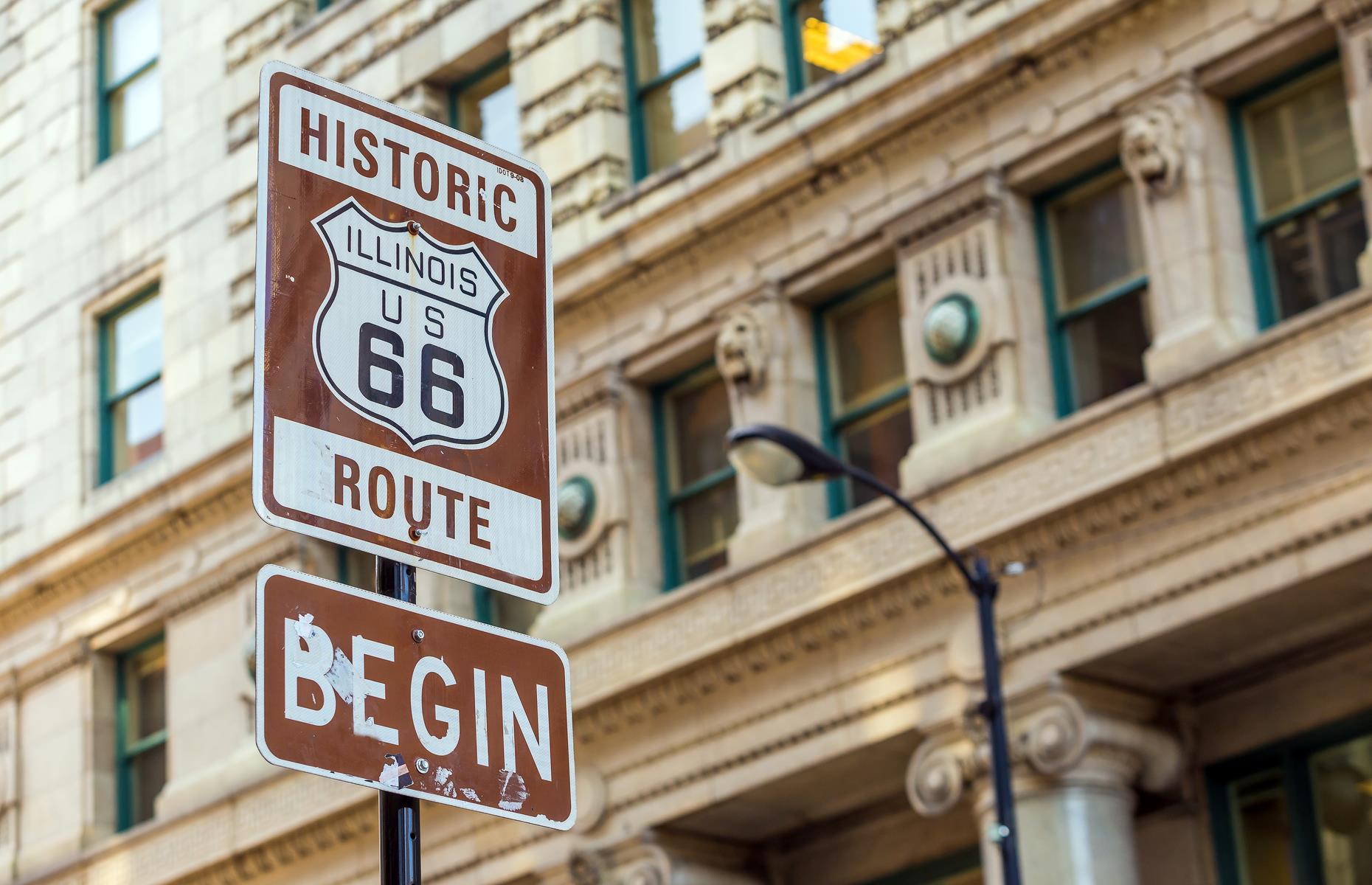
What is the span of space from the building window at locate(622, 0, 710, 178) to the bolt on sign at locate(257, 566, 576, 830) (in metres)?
16.5

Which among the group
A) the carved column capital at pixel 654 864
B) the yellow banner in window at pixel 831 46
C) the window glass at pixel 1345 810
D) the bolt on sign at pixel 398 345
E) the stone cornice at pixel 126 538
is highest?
the yellow banner in window at pixel 831 46

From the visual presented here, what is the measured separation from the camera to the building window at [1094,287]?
18.3 m

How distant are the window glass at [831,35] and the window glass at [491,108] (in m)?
3.75

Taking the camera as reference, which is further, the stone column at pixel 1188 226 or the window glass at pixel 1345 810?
the stone column at pixel 1188 226

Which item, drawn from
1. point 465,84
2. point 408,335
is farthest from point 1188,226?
point 408,335

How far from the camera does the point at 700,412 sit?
70.8ft

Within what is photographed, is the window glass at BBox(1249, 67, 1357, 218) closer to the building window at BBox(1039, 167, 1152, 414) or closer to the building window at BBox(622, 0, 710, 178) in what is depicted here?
the building window at BBox(1039, 167, 1152, 414)

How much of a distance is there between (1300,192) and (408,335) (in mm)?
12764

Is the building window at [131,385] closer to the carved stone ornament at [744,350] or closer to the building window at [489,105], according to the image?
the building window at [489,105]

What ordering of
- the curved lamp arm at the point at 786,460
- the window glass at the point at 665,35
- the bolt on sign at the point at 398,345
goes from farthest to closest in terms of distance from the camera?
the window glass at the point at 665,35, the curved lamp arm at the point at 786,460, the bolt on sign at the point at 398,345

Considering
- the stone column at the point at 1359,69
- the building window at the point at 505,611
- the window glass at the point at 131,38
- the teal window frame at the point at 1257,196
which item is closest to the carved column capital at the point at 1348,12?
the stone column at the point at 1359,69

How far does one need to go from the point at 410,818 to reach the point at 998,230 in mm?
13930

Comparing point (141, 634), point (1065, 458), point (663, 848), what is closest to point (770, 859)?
point (663, 848)

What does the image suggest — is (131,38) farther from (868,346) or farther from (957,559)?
(957,559)
